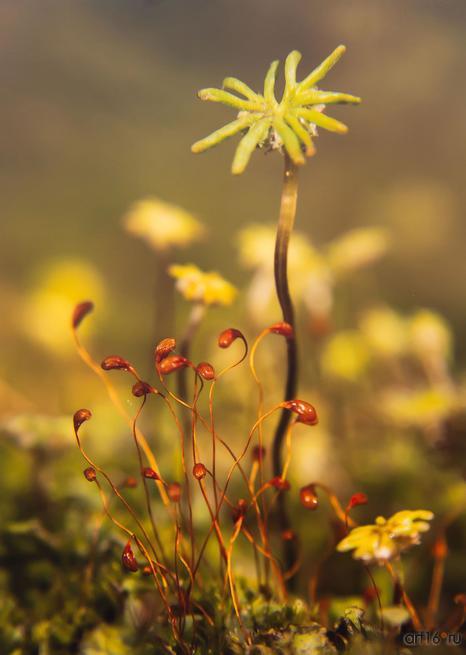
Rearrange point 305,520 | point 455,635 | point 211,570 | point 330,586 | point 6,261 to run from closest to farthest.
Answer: point 455,635, point 211,570, point 330,586, point 305,520, point 6,261

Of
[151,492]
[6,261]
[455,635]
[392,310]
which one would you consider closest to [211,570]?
[151,492]

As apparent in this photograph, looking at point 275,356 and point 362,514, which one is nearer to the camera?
point 362,514

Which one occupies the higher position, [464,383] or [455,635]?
[464,383]

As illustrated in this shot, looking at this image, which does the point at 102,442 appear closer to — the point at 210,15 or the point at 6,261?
the point at 6,261

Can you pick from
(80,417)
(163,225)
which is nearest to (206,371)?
(80,417)

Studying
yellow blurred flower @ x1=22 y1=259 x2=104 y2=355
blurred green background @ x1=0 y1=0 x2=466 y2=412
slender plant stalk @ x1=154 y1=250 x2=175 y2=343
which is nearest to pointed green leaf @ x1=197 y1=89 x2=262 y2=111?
blurred green background @ x1=0 y1=0 x2=466 y2=412

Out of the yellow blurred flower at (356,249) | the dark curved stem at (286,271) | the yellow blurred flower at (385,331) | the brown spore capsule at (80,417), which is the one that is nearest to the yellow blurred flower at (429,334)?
the yellow blurred flower at (385,331)

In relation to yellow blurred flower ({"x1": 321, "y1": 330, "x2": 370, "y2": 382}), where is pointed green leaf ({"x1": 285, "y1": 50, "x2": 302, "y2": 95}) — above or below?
above

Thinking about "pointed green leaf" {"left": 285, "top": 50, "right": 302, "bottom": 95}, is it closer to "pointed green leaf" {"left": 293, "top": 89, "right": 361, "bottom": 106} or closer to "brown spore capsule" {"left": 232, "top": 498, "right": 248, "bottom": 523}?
"pointed green leaf" {"left": 293, "top": 89, "right": 361, "bottom": 106}
